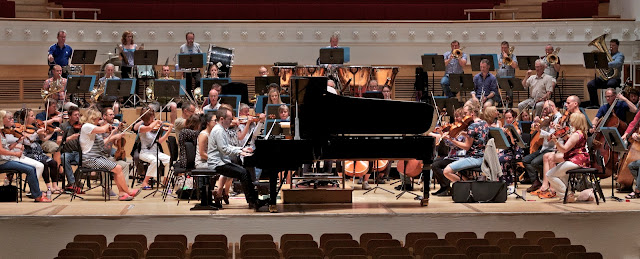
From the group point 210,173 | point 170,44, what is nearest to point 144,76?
point 170,44

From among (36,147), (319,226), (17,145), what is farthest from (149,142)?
(319,226)

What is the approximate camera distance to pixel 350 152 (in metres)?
8.16

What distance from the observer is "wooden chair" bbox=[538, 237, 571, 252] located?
255 inches

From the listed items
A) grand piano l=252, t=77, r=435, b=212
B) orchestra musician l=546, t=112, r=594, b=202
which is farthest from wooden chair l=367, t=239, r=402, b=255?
orchestra musician l=546, t=112, r=594, b=202

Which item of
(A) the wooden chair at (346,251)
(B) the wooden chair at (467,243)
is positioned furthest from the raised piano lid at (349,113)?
(A) the wooden chair at (346,251)

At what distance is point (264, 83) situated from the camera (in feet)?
41.2

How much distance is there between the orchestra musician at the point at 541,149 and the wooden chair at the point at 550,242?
2868 mm

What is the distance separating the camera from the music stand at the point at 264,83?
12492mm

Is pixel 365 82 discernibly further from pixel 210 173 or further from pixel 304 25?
pixel 210 173

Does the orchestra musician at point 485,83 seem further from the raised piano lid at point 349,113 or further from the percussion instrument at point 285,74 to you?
the raised piano lid at point 349,113

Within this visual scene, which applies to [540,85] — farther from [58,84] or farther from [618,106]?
[58,84]

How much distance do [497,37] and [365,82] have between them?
12.2ft

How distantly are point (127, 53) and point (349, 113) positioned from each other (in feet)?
20.8

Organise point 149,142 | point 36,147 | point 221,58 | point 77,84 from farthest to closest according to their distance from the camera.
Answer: point 221,58
point 77,84
point 149,142
point 36,147
